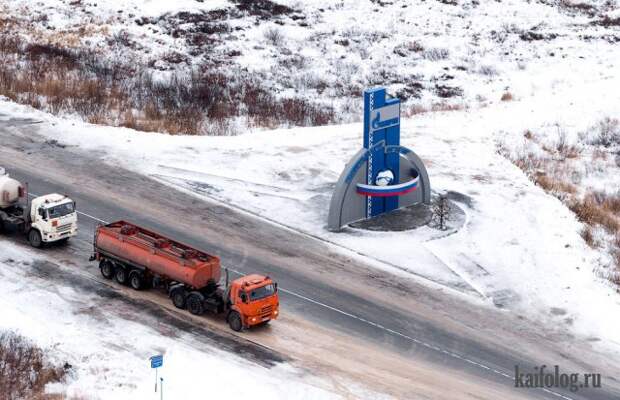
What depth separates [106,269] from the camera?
3272 cm

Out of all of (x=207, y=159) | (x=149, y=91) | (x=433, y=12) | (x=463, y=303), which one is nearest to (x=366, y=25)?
(x=433, y=12)

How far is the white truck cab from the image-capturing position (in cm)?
3441

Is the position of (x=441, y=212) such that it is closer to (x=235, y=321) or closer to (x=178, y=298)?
(x=235, y=321)

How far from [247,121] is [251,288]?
2445cm

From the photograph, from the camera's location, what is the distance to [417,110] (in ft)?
179

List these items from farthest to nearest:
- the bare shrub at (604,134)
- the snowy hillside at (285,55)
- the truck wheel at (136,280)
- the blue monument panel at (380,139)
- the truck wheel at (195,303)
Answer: the snowy hillside at (285,55) → the bare shrub at (604,134) → the blue monument panel at (380,139) → the truck wheel at (136,280) → the truck wheel at (195,303)

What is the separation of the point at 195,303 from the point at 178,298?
822mm

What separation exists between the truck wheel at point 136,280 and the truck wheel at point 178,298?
1.45 metres

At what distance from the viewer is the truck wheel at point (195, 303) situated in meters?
30.0

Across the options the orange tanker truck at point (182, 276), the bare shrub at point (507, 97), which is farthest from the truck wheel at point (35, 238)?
the bare shrub at point (507, 97)

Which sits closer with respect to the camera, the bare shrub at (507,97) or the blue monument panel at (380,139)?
the blue monument panel at (380,139)

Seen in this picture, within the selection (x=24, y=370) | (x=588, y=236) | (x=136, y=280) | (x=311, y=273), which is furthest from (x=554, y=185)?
(x=24, y=370)

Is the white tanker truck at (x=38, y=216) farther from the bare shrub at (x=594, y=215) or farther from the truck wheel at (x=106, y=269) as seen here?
the bare shrub at (x=594, y=215)

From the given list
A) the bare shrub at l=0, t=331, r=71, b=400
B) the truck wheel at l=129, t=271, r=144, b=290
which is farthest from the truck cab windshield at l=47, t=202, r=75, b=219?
the bare shrub at l=0, t=331, r=71, b=400
